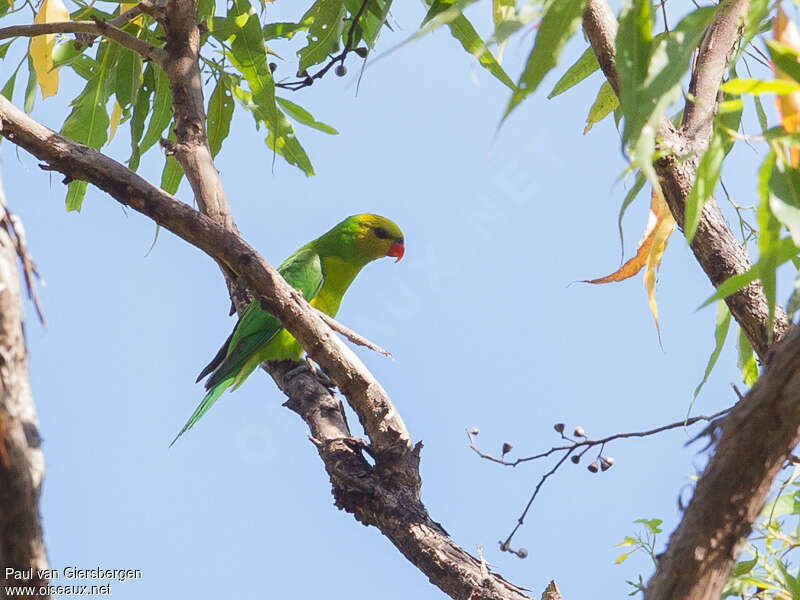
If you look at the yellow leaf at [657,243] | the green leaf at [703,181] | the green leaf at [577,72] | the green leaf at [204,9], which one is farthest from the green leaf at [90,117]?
the green leaf at [703,181]

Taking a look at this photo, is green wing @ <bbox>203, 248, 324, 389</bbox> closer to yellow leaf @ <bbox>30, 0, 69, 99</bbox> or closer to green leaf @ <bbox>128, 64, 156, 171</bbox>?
green leaf @ <bbox>128, 64, 156, 171</bbox>

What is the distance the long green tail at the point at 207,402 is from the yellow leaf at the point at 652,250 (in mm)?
1862

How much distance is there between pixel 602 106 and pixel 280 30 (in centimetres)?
106

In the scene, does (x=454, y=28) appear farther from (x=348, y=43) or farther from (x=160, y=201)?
(x=160, y=201)

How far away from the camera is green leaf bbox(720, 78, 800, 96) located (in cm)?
103

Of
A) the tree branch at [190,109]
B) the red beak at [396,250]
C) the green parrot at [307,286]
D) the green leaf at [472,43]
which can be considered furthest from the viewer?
the red beak at [396,250]

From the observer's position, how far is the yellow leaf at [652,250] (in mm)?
1916

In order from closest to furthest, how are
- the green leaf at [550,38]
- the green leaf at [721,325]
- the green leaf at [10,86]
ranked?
the green leaf at [550,38]
the green leaf at [721,325]
the green leaf at [10,86]

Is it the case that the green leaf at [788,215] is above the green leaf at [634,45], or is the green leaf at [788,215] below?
below

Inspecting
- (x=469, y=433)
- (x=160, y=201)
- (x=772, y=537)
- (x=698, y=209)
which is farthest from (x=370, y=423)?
(x=698, y=209)

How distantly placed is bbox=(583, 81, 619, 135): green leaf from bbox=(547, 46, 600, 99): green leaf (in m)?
0.07

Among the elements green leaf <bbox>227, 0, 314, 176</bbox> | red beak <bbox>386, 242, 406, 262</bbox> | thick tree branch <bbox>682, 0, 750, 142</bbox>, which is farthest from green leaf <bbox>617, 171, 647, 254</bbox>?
red beak <bbox>386, 242, 406, 262</bbox>

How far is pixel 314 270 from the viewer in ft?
12.2

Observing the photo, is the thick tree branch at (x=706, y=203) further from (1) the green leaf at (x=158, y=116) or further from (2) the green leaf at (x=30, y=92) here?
(2) the green leaf at (x=30, y=92)
